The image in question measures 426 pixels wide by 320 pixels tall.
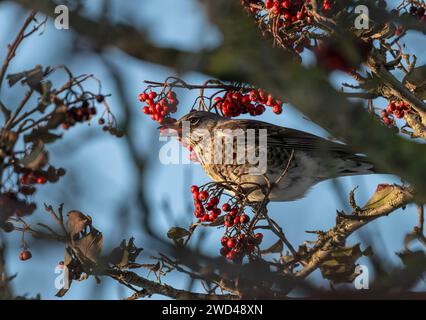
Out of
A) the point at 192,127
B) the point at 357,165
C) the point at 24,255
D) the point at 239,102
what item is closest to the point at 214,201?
the point at 239,102

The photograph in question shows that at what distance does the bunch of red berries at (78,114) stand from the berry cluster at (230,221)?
1.04 meters

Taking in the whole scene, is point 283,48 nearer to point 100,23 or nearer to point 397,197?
point 397,197

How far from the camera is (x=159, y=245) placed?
1.68 m

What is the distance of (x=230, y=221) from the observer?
4.06 metres

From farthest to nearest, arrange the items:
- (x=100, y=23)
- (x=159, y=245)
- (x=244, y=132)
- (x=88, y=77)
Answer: (x=244, y=132) → (x=88, y=77) → (x=100, y=23) → (x=159, y=245)

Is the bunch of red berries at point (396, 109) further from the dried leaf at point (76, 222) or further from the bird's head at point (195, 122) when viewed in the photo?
the dried leaf at point (76, 222)

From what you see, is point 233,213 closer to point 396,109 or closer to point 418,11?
point 396,109

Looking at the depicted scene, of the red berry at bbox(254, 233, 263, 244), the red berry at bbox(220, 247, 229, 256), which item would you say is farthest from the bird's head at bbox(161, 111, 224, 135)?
the red berry at bbox(220, 247, 229, 256)

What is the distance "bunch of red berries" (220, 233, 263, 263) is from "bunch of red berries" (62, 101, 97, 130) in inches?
43.9

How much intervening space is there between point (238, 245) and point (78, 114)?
1.21 metres

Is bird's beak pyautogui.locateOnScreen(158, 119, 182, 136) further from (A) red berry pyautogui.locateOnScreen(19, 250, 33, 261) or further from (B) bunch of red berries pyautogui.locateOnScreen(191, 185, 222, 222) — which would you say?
(A) red berry pyautogui.locateOnScreen(19, 250, 33, 261)

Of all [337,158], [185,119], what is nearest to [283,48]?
[337,158]
